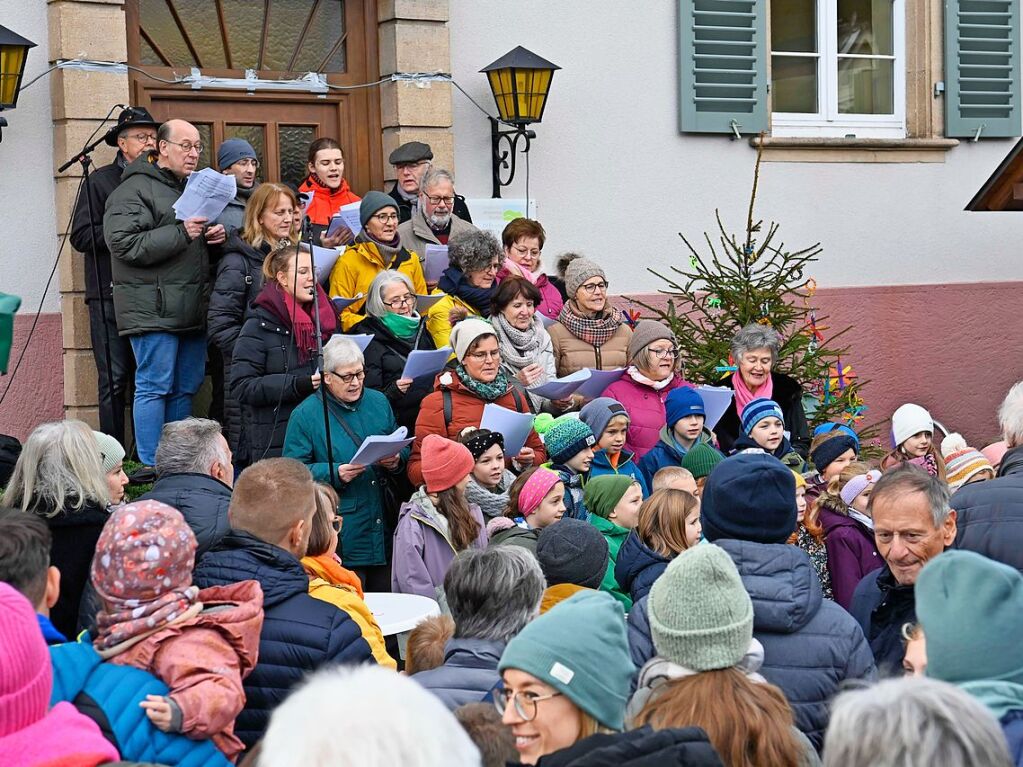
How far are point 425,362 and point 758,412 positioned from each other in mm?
1675

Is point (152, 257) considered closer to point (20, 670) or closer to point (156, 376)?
point (156, 376)

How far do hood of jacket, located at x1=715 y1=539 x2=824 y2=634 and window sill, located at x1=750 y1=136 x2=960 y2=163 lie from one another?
744 cm

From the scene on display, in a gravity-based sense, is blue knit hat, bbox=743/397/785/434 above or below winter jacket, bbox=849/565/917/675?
above

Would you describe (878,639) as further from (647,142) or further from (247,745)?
(647,142)

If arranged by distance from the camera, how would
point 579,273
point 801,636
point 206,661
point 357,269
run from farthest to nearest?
1. point 579,273
2. point 357,269
3. point 801,636
4. point 206,661

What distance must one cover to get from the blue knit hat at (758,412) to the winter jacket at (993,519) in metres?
2.58

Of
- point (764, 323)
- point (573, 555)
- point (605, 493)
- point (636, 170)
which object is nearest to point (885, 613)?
point (573, 555)

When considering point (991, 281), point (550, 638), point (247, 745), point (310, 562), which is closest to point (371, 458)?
point (310, 562)

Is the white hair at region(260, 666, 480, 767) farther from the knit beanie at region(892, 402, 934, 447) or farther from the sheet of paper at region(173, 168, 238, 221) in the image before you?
the sheet of paper at region(173, 168, 238, 221)

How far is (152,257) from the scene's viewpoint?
25.3 ft

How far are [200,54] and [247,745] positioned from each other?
6.31m

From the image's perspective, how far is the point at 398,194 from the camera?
9250 mm

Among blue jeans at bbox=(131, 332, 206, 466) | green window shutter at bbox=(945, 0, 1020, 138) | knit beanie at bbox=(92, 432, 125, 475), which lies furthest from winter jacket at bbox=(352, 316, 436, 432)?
green window shutter at bbox=(945, 0, 1020, 138)

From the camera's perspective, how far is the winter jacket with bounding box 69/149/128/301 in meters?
8.02
